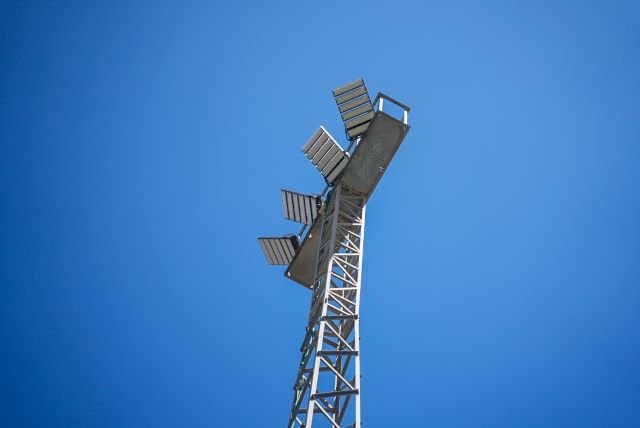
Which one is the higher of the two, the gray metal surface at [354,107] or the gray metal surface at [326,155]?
the gray metal surface at [354,107]

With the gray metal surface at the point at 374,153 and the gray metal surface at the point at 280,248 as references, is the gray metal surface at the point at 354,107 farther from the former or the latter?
the gray metal surface at the point at 280,248

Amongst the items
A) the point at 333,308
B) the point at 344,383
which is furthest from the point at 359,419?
the point at 333,308

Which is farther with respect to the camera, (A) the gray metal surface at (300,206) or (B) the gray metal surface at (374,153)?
(A) the gray metal surface at (300,206)

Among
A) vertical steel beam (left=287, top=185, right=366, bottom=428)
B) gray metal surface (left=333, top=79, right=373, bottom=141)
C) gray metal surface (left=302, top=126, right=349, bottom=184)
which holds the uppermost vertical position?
gray metal surface (left=333, top=79, right=373, bottom=141)

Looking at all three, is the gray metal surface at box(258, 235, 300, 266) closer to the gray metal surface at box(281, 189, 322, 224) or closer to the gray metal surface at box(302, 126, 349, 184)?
the gray metal surface at box(281, 189, 322, 224)

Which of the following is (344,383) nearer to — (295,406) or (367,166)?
(295,406)

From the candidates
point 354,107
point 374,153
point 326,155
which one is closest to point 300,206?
point 326,155

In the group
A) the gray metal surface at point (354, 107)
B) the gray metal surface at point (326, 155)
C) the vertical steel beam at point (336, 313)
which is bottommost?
the vertical steel beam at point (336, 313)

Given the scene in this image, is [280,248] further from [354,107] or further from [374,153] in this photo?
[354,107]

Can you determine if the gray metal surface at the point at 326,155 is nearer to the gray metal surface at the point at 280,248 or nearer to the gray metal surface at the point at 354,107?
the gray metal surface at the point at 354,107

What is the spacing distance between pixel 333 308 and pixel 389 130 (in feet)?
18.8

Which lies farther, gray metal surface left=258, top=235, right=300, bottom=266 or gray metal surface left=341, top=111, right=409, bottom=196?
gray metal surface left=258, top=235, right=300, bottom=266

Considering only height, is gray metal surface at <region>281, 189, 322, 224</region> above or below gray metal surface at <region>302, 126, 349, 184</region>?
below

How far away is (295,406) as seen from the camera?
442 inches
